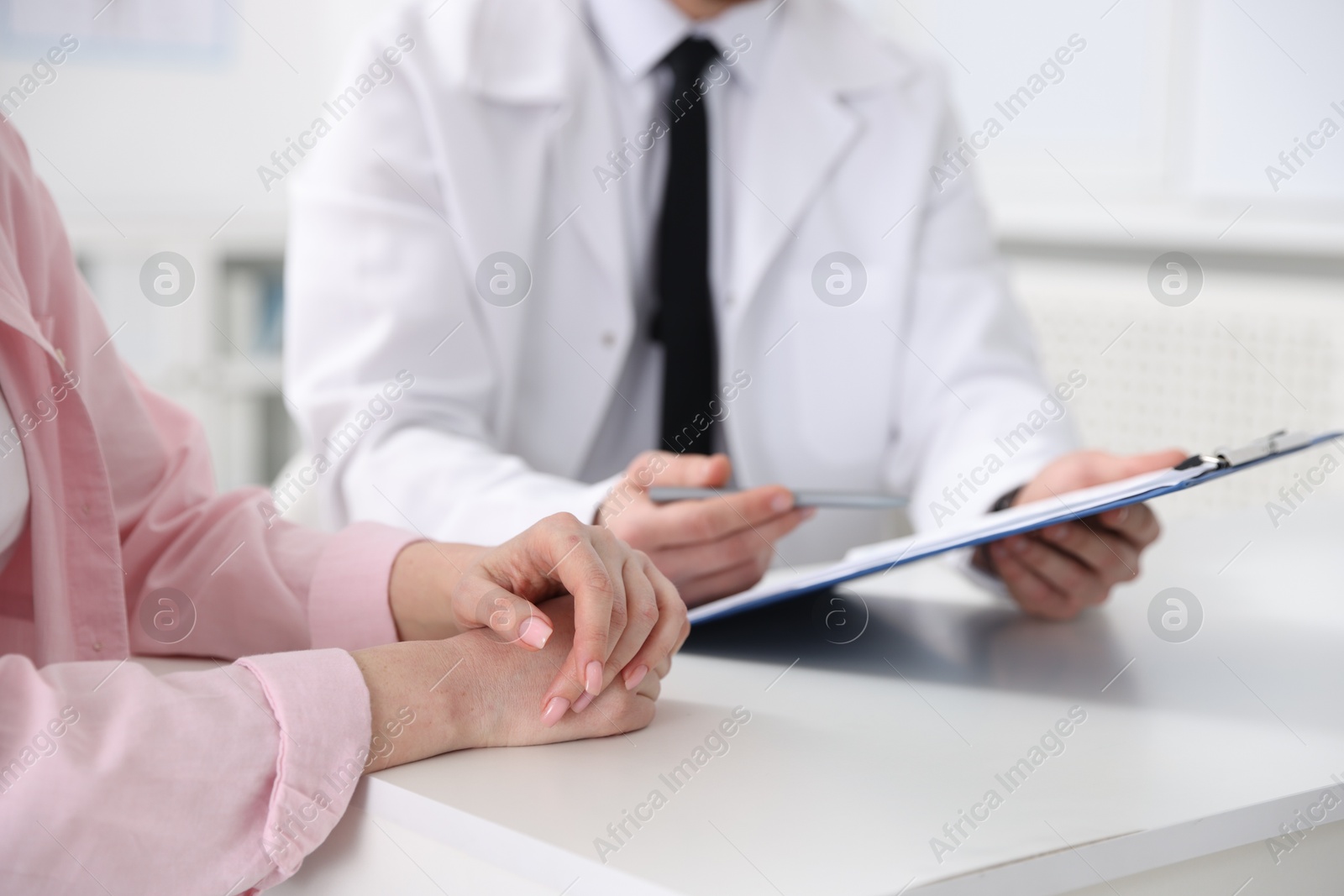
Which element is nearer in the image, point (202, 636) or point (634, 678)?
point (634, 678)

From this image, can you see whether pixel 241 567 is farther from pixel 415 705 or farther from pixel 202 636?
pixel 415 705

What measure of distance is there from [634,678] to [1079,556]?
0.45 m

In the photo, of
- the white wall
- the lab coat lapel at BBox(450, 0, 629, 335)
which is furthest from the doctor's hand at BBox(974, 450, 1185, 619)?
the white wall

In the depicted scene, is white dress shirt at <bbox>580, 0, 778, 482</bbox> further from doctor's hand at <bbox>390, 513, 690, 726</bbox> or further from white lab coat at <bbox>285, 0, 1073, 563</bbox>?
doctor's hand at <bbox>390, 513, 690, 726</bbox>

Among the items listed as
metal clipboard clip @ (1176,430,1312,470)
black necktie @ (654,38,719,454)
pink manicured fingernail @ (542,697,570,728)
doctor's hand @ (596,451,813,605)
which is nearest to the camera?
pink manicured fingernail @ (542,697,570,728)

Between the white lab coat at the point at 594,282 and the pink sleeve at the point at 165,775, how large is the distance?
2.04 feet

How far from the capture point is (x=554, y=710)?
0.63 metres

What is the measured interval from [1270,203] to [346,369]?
165 centimetres

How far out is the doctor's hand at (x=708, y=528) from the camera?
0.89 meters

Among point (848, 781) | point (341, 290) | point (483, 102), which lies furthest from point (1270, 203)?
point (848, 781)

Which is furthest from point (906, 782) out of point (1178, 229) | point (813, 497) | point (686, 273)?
point (1178, 229)

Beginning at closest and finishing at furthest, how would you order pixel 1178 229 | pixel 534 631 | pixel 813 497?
pixel 534 631 → pixel 813 497 → pixel 1178 229

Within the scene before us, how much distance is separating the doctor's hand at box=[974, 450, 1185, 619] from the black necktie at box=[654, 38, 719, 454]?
0.52m

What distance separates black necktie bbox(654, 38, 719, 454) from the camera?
4.71ft
